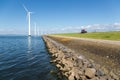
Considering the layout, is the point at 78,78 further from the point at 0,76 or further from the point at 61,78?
the point at 0,76

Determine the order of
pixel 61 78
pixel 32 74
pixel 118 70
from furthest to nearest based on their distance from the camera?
pixel 32 74
pixel 61 78
pixel 118 70

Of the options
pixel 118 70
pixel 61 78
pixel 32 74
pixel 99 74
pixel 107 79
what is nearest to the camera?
pixel 107 79

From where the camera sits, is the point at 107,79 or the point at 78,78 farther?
the point at 78,78

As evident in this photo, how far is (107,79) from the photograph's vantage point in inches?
452

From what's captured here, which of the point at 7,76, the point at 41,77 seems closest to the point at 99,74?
the point at 41,77

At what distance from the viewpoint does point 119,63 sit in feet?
52.5

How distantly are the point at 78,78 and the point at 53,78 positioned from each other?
2892 mm

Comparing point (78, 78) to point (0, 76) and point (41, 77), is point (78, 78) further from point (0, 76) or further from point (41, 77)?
point (0, 76)

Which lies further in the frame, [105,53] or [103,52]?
[103,52]

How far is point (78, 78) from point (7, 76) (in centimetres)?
636

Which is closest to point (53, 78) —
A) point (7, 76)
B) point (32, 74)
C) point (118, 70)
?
point (32, 74)

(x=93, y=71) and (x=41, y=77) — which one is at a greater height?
(x=93, y=71)

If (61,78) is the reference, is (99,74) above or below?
above

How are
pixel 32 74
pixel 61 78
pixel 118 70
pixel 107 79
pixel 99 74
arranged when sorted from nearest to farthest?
1. pixel 107 79
2. pixel 99 74
3. pixel 118 70
4. pixel 61 78
5. pixel 32 74
